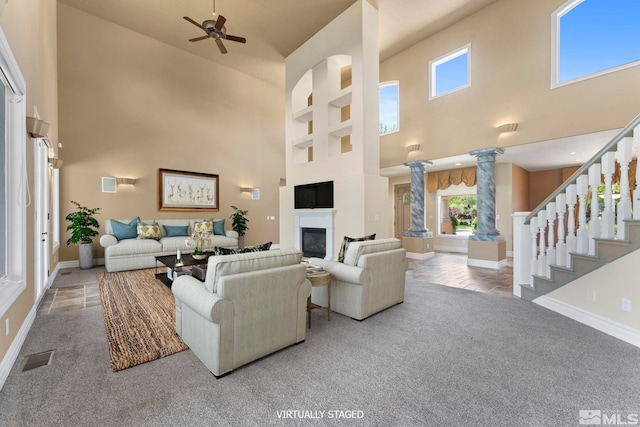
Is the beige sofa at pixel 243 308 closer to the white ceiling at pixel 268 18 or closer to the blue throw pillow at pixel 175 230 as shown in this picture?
the blue throw pillow at pixel 175 230

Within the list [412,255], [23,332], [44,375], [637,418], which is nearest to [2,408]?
[44,375]

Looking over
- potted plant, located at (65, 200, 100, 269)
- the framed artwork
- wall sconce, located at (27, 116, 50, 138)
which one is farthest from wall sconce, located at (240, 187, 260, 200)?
wall sconce, located at (27, 116, 50, 138)

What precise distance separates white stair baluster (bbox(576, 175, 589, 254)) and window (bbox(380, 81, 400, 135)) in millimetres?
5139

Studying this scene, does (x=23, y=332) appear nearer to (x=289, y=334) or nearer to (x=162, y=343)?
(x=162, y=343)

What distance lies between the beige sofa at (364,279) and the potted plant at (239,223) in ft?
16.5

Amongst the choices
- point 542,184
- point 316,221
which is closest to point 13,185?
point 316,221

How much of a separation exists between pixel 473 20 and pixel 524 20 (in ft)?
3.44

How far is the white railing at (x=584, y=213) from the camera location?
108 inches

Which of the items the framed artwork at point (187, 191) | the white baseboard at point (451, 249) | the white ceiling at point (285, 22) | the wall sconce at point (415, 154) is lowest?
the white baseboard at point (451, 249)

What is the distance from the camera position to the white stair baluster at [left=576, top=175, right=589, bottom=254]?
3.12 m

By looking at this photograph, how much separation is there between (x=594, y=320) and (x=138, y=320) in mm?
4779

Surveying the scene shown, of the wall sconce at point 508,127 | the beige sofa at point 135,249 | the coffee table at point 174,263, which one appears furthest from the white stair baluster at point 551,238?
the beige sofa at point 135,249

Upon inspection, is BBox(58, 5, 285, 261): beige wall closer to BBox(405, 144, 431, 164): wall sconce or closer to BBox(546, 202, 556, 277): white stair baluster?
BBox(405, 144, 431, 164): wall sconce

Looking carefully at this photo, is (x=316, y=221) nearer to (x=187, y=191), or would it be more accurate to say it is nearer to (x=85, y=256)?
(x=187, y=191)
